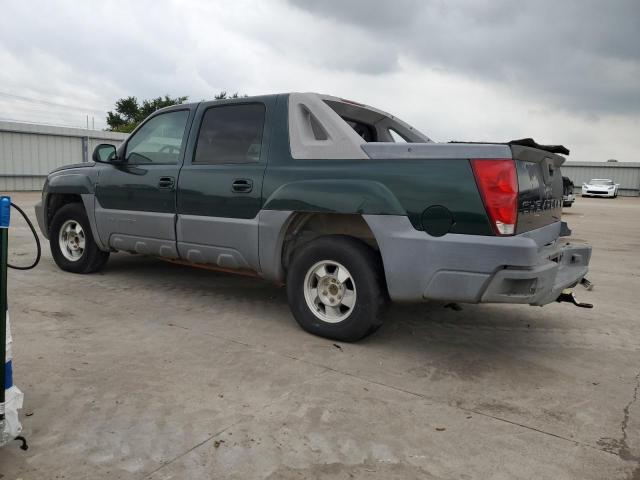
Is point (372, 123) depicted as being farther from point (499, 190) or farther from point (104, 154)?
point (104, 154)

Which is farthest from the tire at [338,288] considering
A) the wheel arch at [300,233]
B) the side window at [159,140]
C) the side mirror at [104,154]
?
the side mirror at [104,154]

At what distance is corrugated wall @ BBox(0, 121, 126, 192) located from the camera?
22641mm

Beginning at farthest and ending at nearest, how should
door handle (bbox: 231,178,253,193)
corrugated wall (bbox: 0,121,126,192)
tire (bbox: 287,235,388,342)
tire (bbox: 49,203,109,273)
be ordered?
corrugated wall (bbox: 0,121,126,192) → tire (bbox: 49,203,109,273) → door handle (bbox: 231,178,253,193) → tire (bbox: 287,235,388,342)

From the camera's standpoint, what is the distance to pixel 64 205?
20.4 ft

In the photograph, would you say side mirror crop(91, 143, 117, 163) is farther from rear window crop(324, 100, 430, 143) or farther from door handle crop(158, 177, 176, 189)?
rear window crop(324, 100, 430, 143)

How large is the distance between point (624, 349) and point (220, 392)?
3.16 meters

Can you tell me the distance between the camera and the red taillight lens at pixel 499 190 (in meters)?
3.28

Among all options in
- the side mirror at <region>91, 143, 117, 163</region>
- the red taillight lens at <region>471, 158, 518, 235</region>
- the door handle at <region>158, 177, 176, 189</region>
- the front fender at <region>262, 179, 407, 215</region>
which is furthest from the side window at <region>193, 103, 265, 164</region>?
the red taillight lens at <region>471, 158, 518, 235</region>

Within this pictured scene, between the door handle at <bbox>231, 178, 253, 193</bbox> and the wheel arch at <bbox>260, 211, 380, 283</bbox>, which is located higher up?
the door handle at <bbox>231, 178, 253, 193</bbox>

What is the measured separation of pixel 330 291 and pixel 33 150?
78.6 feet

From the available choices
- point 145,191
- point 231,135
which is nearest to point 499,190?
point 231,135

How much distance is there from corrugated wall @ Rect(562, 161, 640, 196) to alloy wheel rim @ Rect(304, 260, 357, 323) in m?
44.1

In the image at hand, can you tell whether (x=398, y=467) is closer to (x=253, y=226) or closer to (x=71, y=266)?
(x=253, y=226)

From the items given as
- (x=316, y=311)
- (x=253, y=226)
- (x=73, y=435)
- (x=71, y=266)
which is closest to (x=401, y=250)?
(x=316, y=311)
